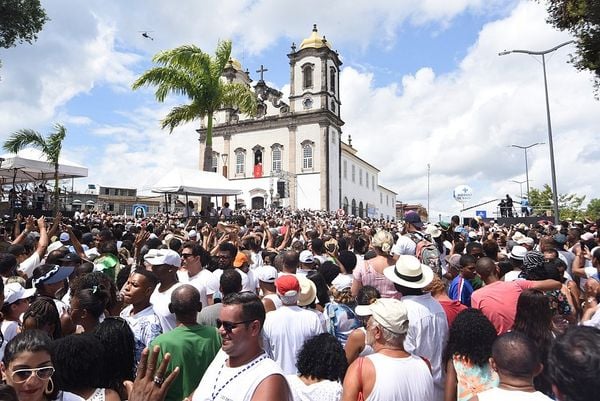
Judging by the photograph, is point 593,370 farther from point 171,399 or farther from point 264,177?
point 264,177

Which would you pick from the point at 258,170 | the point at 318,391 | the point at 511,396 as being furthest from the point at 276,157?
the point at 511,396

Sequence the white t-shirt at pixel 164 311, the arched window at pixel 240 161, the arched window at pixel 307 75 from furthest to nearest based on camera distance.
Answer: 1. the arched window at pixel 240 161
2. the arched window at pixel 307 75
3. the white t-shirt at pixel 164 311

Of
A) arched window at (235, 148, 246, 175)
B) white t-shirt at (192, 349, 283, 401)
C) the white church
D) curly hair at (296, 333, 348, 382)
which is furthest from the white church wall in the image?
white t-shirt at (192, 349, 283, 401)

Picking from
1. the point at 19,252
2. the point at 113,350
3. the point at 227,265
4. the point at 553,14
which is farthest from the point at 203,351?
the point at 553,14

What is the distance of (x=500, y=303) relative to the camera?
3842 millimetres

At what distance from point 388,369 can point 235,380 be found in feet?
3.05

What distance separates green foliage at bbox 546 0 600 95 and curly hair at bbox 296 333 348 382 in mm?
12366

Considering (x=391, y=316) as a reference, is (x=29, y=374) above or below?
below

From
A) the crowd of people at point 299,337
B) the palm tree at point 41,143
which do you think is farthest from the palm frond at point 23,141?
the crowd of people at point 299,337

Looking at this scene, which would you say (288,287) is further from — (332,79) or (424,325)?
(332,79)

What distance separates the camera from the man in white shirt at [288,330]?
356 cm

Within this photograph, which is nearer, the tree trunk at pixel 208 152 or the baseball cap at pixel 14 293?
the baseball cap at pixel 14 293

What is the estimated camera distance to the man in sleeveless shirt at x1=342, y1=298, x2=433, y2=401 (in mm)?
2525

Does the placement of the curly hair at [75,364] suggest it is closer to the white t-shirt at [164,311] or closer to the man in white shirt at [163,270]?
the white t-shirt at [164,311]
